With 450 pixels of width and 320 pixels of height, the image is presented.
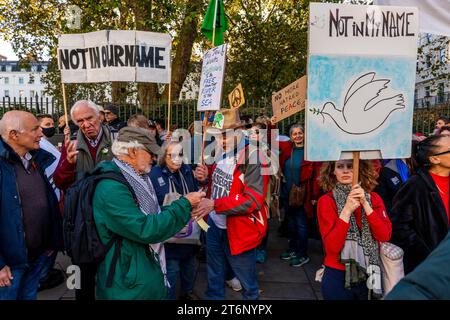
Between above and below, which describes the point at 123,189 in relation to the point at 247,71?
below

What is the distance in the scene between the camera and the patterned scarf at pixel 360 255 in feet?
8.59

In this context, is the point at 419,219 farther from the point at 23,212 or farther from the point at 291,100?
the point at 23,212

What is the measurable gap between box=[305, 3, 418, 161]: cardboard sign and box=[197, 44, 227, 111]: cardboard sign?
1324 millimetres

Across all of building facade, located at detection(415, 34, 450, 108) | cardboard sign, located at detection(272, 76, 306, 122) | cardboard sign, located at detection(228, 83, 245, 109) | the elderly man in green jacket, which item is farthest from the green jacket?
building facade, located at detection(415, 34, 450, 108)

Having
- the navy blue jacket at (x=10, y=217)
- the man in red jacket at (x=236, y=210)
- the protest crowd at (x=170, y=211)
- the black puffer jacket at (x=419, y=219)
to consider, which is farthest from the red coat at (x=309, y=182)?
the navy blue jacket at (x=10, y=217)

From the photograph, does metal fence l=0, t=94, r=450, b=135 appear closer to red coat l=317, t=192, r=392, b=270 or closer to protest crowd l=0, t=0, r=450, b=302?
protest crowd l=0, t=0, r=450, b=302

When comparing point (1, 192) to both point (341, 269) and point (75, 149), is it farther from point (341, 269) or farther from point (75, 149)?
point (341, 269)

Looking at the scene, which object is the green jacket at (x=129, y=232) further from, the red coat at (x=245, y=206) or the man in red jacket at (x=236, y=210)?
the red coat at (x=245, y=206)

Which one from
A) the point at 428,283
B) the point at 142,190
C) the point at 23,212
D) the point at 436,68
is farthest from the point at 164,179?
the point at 436,68

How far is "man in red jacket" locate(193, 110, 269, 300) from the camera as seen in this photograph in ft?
10.9

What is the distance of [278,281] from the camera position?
15.8ft
